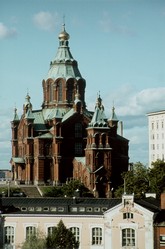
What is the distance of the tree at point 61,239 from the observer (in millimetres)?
66562

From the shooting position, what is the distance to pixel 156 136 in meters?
175

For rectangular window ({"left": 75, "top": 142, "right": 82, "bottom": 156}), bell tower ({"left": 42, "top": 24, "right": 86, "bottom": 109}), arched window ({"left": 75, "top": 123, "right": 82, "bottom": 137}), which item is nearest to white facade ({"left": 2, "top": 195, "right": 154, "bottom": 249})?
rectangular window ({"left": 75, "top": 142, "right": 82, "bottom": 156})

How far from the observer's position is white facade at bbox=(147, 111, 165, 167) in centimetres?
17188

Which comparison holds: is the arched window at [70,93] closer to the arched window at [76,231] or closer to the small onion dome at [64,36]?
the small onion dome at [64,36]

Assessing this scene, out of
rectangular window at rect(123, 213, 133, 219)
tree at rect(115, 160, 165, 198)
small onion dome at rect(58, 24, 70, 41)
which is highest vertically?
small onion dome at rect(58, 24, 70, 41)

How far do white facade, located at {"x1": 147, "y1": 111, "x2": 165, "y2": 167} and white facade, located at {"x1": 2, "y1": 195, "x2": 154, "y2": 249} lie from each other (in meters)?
100

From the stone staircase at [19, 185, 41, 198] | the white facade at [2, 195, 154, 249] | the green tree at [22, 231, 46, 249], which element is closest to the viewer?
the green tree at [22, 231, 46, 249]

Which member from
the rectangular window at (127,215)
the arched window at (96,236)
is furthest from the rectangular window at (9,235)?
the rectangular window at (127,215)

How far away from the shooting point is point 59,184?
13325 cm

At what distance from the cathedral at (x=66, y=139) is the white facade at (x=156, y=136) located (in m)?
27.4

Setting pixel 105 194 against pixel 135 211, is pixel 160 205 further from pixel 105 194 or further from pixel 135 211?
pixel 105 194

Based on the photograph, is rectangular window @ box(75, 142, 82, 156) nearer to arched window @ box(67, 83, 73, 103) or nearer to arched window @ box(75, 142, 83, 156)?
arched window @ box(75, 142, 83, 156)

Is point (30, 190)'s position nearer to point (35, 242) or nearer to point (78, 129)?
point (78, 129)

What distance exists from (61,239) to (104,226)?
5422 millimetres
